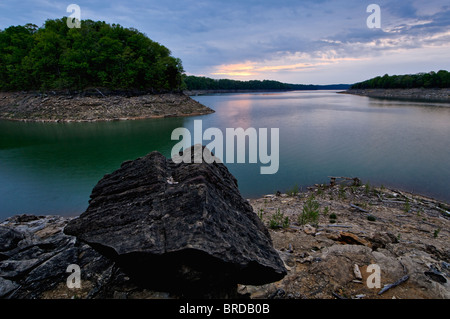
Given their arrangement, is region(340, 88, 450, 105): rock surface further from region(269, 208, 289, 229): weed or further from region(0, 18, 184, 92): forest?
region(269, 208, 289, 229): weed

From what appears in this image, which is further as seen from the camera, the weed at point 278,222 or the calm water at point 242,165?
the calm water at point 242,165

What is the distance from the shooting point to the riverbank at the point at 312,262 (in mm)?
5297

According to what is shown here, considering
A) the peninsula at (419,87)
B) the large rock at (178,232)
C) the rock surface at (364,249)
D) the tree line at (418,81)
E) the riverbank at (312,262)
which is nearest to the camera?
the large rock at (178,232)

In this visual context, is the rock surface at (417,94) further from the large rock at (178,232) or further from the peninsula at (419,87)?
the large rock at (178,232)

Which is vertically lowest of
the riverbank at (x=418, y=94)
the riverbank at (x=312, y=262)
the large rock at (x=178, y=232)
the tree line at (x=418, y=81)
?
the riverbank at (x=312, y=262)

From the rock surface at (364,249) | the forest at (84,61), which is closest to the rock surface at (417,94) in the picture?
the forest at (84,61)

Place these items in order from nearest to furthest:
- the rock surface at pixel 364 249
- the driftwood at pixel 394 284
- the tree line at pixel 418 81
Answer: the driftwood at pixel 394 284 → the rock surface at pixel 364 249 → the tree line at pixel 418 81

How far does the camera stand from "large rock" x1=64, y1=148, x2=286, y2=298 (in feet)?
14.0

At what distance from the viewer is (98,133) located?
122 ft

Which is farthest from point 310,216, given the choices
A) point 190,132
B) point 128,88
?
point 128,88

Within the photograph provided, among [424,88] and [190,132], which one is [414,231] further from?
[424,88]

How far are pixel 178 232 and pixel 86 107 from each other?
186 feet

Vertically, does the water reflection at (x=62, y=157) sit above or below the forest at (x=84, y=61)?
below

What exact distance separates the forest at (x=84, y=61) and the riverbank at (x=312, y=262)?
5776 cm
